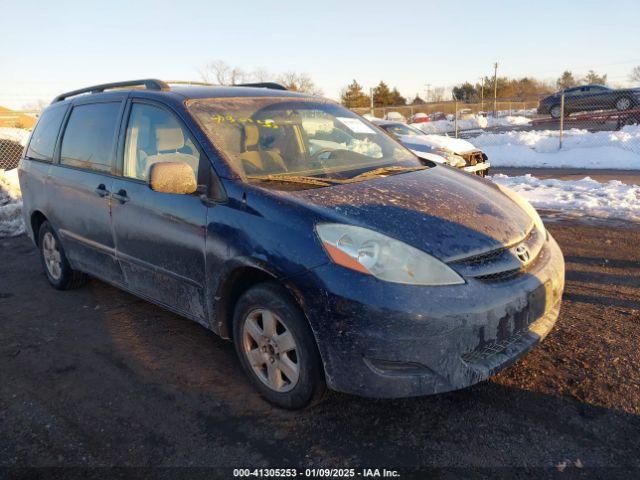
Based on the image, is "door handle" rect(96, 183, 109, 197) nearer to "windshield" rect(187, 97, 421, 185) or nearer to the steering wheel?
"windshield" rect(187, 97, 421, 185)

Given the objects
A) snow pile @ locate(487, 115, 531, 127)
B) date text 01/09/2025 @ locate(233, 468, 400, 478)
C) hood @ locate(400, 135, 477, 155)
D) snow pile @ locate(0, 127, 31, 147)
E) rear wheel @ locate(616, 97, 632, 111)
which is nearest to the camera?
date text 01/09/2025 @ locate(233, 468, 400, 478)

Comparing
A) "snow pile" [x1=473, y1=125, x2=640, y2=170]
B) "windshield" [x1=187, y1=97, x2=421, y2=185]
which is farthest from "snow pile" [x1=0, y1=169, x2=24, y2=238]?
"snow pile" [x1=473, y1=125, x2=640, y2=170]

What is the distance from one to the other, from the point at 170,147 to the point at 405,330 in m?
2.06

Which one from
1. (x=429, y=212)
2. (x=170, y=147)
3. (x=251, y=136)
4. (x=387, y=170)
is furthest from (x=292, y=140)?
(x=429, y=212)

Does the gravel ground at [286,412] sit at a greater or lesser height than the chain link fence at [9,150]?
lesser

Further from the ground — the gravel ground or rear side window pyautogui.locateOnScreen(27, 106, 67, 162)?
rear side window pyautogui.locateOnScreen(27, 106, 67, 162)

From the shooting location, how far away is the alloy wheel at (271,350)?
2.68 m

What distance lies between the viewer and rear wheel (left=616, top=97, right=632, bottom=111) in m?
20.1

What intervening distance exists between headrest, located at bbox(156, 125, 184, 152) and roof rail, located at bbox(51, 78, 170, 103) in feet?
1.36

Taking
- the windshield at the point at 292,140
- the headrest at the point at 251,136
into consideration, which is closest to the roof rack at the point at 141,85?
the windshield at the point at 292,140

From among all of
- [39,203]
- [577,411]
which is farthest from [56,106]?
[577,411]

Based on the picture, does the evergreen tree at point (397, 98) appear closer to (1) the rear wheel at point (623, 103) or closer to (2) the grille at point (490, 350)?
(1) the rear wheel at point (623, 103)

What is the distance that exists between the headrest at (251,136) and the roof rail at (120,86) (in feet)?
2.58

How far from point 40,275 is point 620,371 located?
559cm
